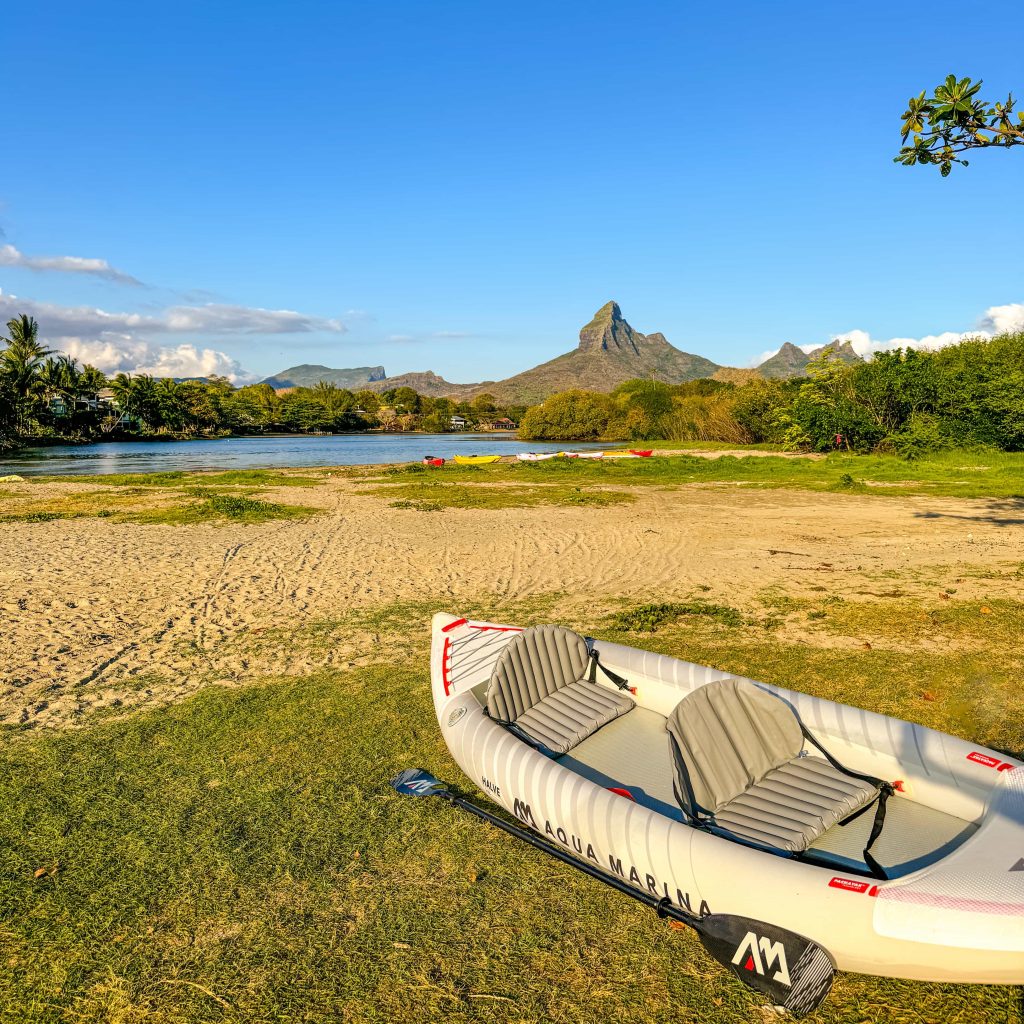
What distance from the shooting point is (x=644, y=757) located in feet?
16.9

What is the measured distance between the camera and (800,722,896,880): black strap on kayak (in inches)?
148

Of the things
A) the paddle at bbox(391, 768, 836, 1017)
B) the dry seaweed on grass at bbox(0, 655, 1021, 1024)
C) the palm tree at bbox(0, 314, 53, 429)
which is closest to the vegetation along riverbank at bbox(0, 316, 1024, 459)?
the palm tree at bbox(0, 314, 53, 429)

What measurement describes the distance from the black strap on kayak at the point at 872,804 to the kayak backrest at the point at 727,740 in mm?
156

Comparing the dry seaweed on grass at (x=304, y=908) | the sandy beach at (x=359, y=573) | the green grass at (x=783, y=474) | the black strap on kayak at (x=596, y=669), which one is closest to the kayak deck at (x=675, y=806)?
the black strap on kayak at (x=596, y=669)

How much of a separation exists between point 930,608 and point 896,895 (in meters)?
8.05

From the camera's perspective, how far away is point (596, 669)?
599 cm

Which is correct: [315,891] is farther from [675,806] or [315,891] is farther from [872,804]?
[872,804]

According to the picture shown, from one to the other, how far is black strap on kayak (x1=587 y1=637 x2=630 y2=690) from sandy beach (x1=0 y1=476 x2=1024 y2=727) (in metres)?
3.67

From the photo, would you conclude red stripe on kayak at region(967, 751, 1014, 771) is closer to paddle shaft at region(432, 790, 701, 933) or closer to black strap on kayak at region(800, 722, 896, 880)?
black strap on kayak at region(800, 722, 896, 880)

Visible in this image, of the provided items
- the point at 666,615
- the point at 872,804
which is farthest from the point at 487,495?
the point at 872,804

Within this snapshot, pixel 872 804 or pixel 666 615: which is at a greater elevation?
pixel 872 804

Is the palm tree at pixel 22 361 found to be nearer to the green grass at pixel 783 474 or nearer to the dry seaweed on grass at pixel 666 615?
the green grass at pixel 783 474

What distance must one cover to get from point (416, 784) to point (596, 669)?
167cm

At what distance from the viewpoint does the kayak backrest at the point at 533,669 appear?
547cm
